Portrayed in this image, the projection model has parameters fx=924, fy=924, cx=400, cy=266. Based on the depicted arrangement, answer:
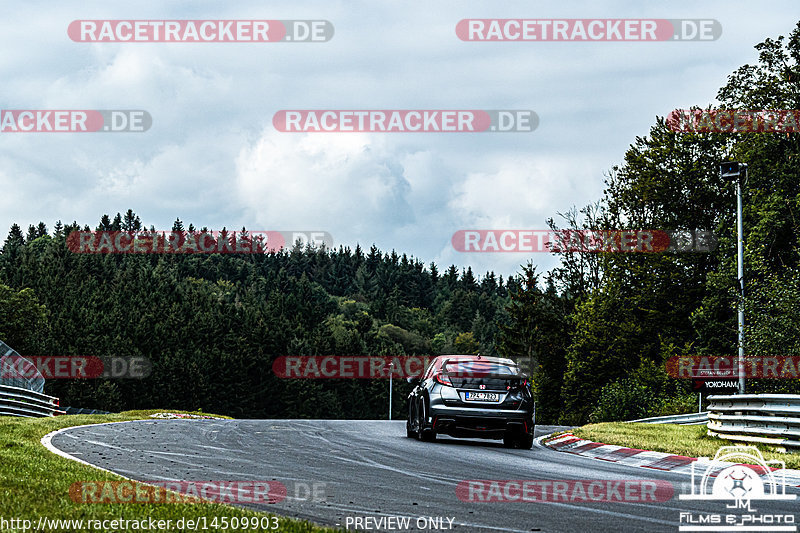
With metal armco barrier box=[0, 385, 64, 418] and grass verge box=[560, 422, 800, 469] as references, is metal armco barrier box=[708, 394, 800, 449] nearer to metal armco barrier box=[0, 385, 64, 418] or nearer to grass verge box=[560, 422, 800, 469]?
grass verge box=[560, 422, 800, 469]

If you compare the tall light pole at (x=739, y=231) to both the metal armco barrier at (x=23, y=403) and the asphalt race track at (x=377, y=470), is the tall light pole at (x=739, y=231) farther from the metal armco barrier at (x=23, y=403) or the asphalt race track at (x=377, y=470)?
the metal armco barrier at (x=23, y=403)

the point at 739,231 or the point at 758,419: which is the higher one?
the point at 739,231

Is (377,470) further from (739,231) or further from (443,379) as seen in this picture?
(739,231)

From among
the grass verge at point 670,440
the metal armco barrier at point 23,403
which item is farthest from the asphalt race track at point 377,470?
the metal armco barrier at point 23,403

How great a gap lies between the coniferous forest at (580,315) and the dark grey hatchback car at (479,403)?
38.0 feet

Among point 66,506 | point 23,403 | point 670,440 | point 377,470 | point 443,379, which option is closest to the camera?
point 66,506

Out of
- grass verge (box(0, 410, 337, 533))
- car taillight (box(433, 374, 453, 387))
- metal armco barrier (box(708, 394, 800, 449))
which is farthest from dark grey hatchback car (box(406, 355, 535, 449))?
grass verge (box(0, 410, 337, 533))

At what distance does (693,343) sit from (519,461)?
32.0 m

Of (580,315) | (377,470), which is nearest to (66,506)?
(377,470)

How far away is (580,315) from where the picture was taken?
163ft

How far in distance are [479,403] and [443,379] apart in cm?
74

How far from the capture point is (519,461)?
42.9 ft

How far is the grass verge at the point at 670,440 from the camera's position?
14308mm

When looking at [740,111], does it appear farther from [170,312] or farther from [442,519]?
[170,312]
